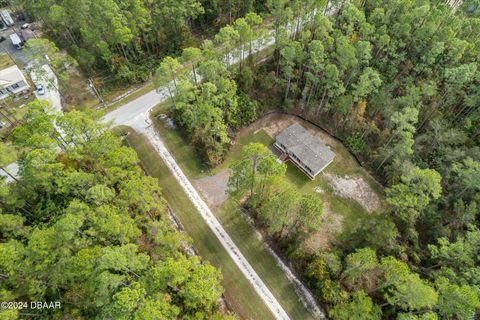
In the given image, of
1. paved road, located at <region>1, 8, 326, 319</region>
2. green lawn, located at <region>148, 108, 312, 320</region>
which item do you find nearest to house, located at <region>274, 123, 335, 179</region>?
A: green lawn, located at <region>148, 108, 312, 320</region>

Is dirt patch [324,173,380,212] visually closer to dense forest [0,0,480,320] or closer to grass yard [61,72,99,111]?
dense forest [0,0,480,320]

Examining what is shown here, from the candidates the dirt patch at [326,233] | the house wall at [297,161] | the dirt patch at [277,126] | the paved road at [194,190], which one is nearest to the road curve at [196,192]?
the paved road at [194,190]

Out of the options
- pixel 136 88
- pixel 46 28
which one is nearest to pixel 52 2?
pixel 46 28

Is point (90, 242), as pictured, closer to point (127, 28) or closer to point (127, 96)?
point (127, 96)

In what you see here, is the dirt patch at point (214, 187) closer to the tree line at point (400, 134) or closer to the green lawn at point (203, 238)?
the green lawn at point (203, 238)

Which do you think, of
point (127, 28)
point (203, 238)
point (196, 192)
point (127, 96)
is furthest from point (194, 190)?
point (127, 28)

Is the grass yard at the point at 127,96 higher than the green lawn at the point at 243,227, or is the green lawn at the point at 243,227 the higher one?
the grass yard at the point at 127,96

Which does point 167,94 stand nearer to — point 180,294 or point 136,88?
point 136,88
